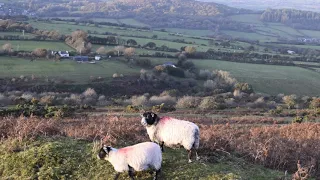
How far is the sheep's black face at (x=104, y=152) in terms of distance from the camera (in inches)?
346

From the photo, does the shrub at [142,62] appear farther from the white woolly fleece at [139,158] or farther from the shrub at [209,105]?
the white woolly fleece at [139,158]

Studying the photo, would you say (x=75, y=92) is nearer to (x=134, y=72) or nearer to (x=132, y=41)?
(x=134, y=72)

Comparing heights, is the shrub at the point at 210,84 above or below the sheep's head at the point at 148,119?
below

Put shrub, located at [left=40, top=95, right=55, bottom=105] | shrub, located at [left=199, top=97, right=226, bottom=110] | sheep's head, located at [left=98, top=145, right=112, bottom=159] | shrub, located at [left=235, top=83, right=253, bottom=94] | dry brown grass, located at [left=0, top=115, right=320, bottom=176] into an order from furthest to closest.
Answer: shrub, located at [left=235, top=83, right=253, bottom=94]
shrub, located at [left=40, top=95, right=55, bottom=105]
shrub, located at [left=199, top=97, right=226, bottom=110]
dry brown grass, located at [left=0, top=115, right=320, bottom=176]
sheep's head, located at [left=98, top=145, right=112, bottom=159]

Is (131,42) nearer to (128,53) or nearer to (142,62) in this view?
(128,53)

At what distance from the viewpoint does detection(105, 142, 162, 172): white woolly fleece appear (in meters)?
8.30

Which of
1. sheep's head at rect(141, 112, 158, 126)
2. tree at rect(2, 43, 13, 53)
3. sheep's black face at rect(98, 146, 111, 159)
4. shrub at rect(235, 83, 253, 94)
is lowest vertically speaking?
shrub at rect(235, 83, 253, 94)

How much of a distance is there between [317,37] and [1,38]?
13596cm

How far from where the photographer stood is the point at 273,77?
79125 millimetres

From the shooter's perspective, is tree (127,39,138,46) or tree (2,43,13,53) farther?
tree (127,39,138,46)

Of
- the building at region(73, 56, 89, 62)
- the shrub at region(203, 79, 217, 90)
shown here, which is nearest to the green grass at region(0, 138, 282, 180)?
the shrub at region(203, 79, 217, 90)

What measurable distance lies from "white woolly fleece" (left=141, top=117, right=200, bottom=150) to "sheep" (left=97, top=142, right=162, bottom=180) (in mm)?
1337

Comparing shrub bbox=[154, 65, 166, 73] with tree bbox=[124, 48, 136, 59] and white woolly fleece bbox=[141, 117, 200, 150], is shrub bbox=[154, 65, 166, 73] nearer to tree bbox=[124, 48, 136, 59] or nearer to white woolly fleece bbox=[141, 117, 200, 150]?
tree bbox=[124, 48, 136, 59]

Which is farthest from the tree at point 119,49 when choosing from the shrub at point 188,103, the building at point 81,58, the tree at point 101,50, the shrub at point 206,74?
the shrub at point 188,103
